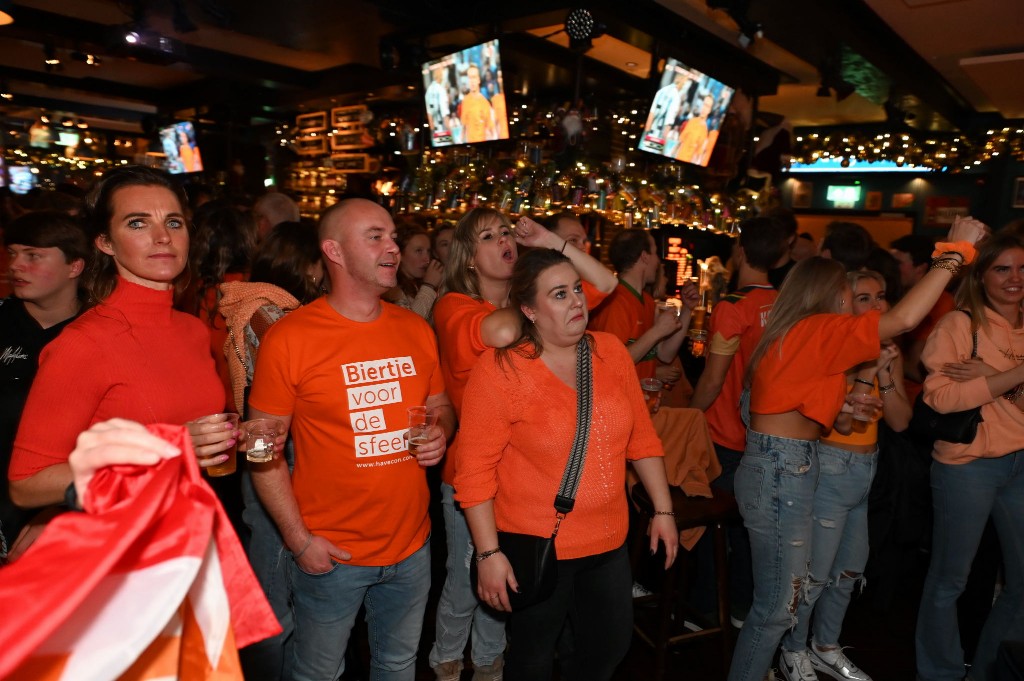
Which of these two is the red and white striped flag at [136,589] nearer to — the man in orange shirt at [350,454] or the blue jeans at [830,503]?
the man in orange shirt at [350,454]

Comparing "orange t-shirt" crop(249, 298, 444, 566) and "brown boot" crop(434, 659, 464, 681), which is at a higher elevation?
"orange t-shirt" crop(249, 298, 444, 566)

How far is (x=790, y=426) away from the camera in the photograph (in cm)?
266

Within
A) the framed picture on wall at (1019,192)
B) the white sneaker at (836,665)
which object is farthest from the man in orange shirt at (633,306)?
the framed picture on wall at (1019,192)

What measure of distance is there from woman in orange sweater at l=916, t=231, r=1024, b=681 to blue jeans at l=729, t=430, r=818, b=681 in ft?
2.28

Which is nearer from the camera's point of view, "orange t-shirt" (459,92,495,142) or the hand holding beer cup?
the hand holding beer cup

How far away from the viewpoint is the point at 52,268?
2.62m

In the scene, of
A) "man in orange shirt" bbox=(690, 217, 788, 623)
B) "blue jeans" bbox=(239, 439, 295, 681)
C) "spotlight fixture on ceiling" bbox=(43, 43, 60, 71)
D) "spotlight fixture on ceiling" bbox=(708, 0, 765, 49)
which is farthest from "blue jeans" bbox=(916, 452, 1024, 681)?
"spotlight fixture on ceiling" bbox=(43, 43, 60, 71)

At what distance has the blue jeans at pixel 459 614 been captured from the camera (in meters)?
2.79

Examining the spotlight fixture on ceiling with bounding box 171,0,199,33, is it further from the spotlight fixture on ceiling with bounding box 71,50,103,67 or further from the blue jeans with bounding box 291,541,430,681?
the blue jeans with bounding box 291,541,430,681

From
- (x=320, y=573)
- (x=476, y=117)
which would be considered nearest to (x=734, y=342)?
(x=320, y=573)

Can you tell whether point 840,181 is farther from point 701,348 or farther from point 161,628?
point 161,628

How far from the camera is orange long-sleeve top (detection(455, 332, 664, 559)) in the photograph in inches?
83.3

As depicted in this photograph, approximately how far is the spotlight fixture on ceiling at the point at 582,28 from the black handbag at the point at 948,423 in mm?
3224

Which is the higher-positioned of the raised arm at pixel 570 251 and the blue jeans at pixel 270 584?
the raised arm at pixel 570 251
